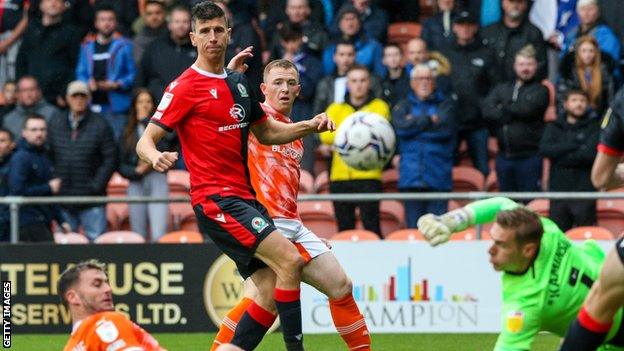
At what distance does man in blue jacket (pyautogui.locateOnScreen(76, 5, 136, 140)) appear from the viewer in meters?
16.0

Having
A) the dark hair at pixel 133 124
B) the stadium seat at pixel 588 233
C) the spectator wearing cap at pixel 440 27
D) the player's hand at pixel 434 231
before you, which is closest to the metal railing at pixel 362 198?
the stadium seat at pixel 588 233

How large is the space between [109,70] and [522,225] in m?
9.35

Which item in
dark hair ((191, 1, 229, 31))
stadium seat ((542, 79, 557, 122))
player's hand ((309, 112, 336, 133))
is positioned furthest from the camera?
stadium seat ((542, 79, 557, 122))

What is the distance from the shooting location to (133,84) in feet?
52.5

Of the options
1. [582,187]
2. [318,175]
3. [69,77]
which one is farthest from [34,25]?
[582,187]

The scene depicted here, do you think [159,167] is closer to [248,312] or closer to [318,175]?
[248,312]

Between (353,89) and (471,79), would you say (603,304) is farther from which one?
(471,79)

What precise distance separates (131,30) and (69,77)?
3.67 ft

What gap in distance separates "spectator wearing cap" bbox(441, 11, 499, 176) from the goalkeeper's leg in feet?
25.6

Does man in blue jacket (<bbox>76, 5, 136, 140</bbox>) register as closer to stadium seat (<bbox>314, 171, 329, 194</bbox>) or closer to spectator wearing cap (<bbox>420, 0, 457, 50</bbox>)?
stadium seat (<bbox>314, 171, 329, 194</bbox>)

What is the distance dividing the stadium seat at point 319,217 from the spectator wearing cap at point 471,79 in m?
1.67

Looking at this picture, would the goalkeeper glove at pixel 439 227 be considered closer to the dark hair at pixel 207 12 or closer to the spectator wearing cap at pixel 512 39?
the dark hair at pixel 207 12

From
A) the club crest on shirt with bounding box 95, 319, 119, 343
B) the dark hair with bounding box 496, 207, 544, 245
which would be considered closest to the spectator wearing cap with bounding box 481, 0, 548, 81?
the dark hair with bounding box 496, 207, 544, 245

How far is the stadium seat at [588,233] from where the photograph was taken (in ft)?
43.5
